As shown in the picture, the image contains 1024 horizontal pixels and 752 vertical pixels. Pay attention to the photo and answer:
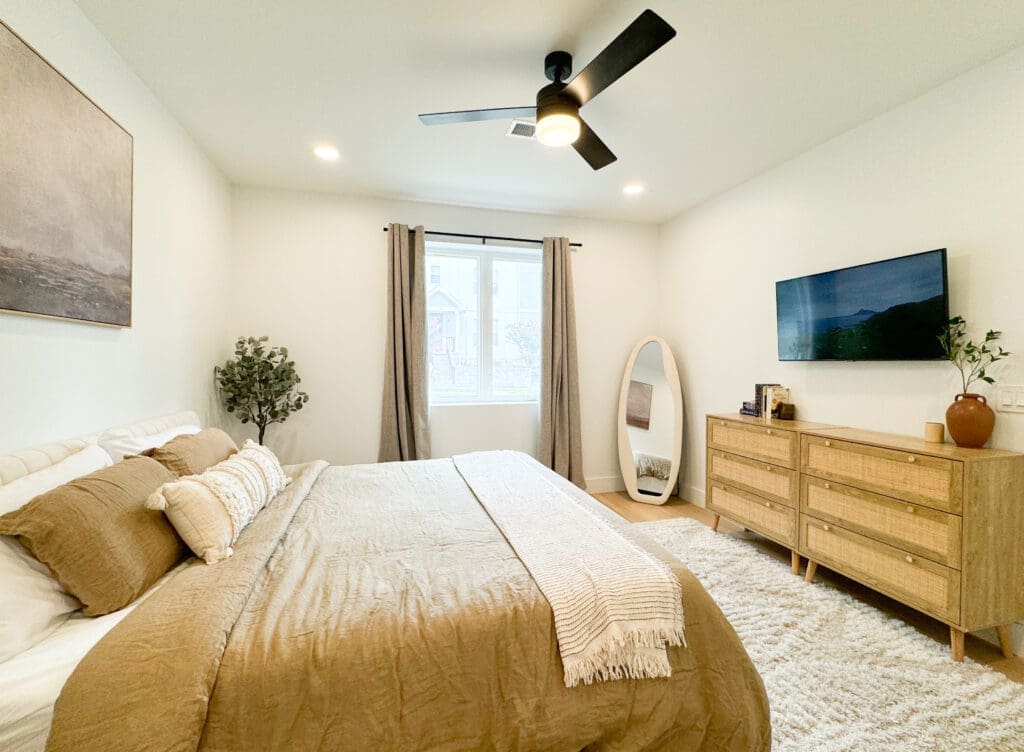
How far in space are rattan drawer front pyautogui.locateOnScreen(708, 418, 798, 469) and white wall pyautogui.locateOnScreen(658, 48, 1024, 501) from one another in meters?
0.40

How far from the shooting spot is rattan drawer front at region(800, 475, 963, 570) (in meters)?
1.76

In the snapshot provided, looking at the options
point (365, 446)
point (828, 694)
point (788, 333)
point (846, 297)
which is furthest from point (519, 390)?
point (828, 694)

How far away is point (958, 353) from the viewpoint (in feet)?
6.62

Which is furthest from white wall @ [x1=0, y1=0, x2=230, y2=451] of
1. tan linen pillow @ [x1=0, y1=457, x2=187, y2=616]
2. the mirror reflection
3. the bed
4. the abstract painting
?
the mirror reflection

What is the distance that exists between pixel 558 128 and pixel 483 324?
7.15ft

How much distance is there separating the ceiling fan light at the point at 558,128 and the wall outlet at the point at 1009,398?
223cm

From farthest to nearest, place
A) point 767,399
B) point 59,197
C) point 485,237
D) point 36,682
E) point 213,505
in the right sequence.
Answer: point 485,237
point 767,399
point 59,197
point 213,505
point 36,682

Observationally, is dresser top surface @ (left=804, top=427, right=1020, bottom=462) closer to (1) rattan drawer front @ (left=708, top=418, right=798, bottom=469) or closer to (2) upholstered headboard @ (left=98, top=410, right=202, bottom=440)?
(1) rattan drawer front @ (left=708, top=418, right=798, bottom=469)

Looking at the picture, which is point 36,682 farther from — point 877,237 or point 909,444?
point 877,237

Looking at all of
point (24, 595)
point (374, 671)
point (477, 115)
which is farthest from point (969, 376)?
point (24, 595)

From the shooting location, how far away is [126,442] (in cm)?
167

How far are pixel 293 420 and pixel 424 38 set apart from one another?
2805 mm

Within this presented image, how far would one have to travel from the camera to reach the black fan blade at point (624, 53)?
133cm

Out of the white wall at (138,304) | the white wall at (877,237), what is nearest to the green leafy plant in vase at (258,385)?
the white wall at (138,304)
